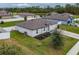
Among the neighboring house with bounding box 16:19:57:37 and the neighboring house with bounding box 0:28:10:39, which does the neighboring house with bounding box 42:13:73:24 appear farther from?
the neighboring house with bounding box 0:28:10:39

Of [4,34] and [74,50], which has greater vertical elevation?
[4,34]

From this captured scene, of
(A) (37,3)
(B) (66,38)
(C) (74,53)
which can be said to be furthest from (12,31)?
(C) (74,53)

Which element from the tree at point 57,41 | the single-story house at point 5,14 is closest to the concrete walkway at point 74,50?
the tree at point 57,41

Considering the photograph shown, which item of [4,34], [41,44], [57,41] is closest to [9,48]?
[4,34]

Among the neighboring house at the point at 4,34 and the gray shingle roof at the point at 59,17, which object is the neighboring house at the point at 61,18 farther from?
the neighboring house at the point at 4,34

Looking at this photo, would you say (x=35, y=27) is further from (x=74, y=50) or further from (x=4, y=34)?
(x=74, y=50)

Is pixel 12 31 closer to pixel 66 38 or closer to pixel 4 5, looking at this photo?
pixel 4 5
